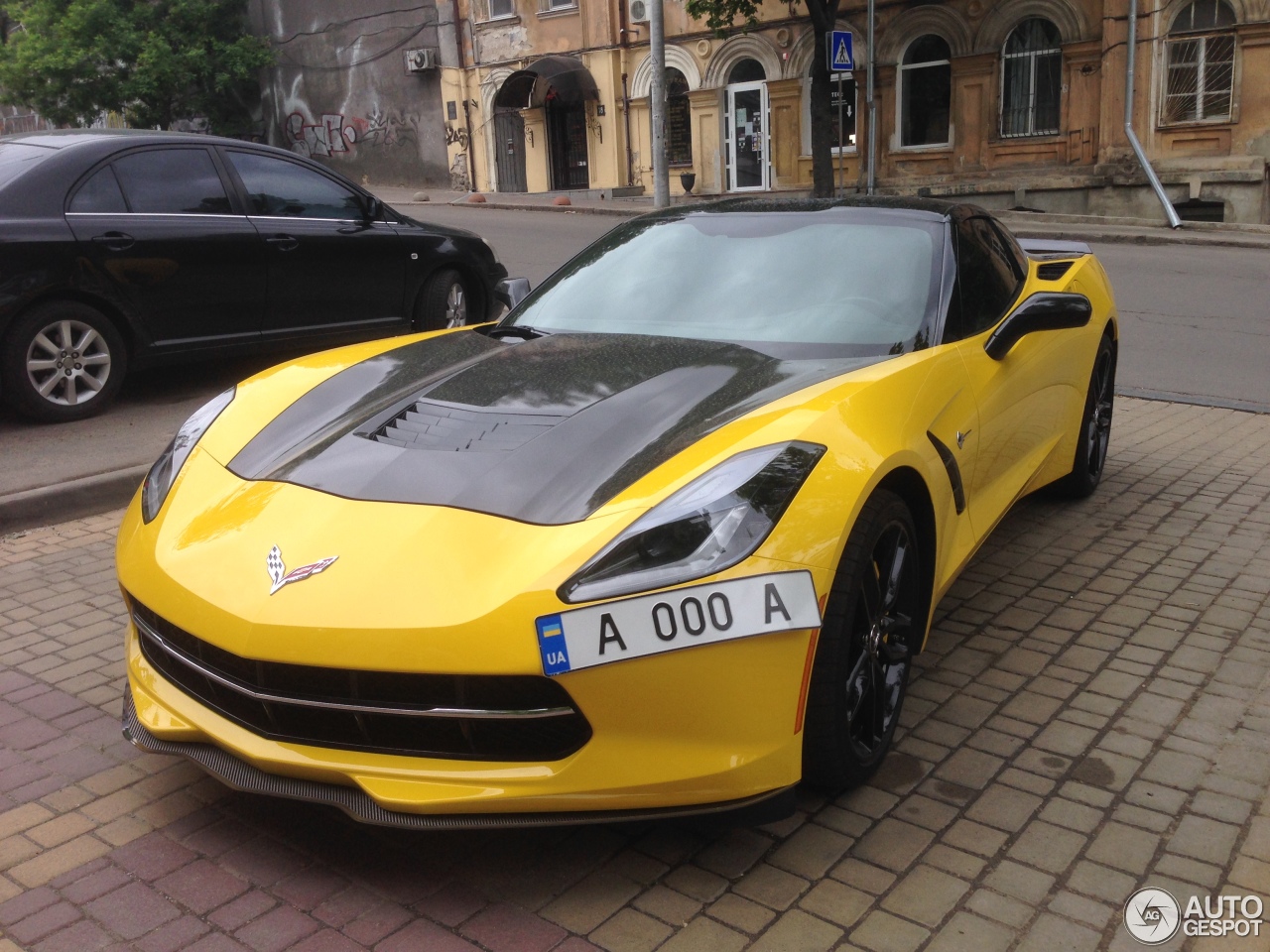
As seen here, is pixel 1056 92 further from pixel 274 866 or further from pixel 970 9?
pixel 274 866

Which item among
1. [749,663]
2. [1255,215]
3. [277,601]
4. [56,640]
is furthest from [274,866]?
[1255,215]

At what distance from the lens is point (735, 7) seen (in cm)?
2341

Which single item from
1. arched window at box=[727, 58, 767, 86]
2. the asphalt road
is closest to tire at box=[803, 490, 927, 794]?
the asphalt road

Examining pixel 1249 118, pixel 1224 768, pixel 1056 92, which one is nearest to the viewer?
pixel 1224 768

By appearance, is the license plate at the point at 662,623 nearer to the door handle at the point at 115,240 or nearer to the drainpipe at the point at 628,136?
the door handle at the point at 115,240

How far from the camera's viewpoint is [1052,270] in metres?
5.29

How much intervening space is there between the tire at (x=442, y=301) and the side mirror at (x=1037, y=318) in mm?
5123

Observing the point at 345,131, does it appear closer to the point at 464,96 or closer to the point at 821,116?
the point at 464,96

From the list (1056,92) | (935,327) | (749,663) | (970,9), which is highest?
(970,9)

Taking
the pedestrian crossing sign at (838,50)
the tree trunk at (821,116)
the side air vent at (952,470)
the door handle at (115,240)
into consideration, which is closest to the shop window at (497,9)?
the tree trunk at (821,116)

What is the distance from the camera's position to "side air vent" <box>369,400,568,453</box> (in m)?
3.00

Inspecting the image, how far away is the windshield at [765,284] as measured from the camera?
3773 millimetres

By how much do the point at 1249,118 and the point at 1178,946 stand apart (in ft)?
73.0

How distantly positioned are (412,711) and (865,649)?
45.4 inches
